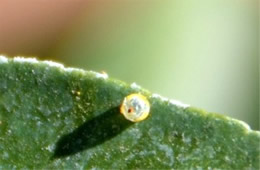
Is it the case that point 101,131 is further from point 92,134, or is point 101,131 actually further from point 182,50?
point 182,50

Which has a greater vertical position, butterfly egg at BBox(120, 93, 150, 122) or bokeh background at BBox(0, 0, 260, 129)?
bokeh background at BBox(0, 0, 260, 129)

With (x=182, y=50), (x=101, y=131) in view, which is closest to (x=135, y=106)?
(x=101, y=131)

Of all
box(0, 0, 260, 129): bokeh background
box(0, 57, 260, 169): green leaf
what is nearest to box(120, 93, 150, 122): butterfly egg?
box(0, 57, 260, 169): green leaf

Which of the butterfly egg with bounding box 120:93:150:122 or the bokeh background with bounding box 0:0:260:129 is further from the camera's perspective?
the bokeh background with bounding box 0:0:260:129

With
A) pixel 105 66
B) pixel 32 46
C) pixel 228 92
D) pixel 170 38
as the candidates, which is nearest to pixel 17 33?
pixel 32 46

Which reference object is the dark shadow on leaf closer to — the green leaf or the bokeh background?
the green leaf

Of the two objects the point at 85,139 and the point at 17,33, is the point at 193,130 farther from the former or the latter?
the point at 17,33
